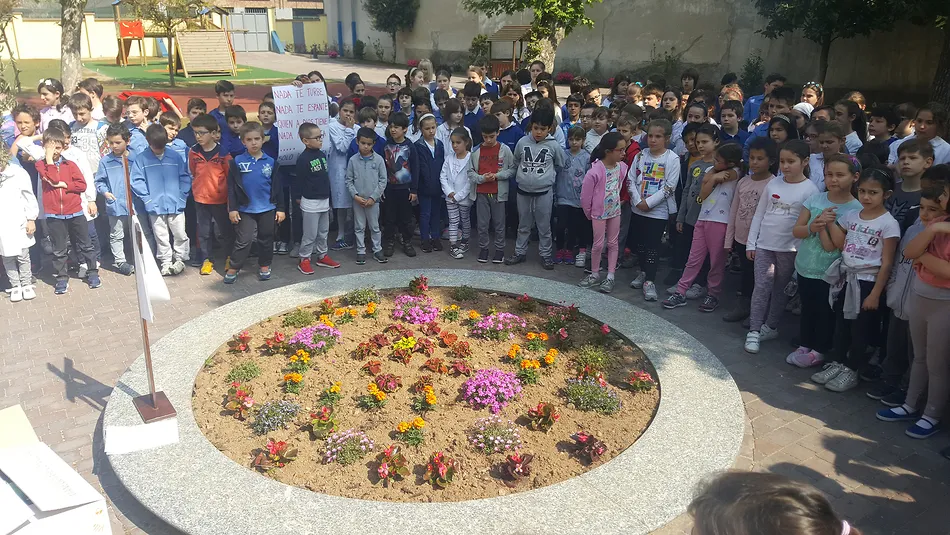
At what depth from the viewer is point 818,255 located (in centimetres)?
561

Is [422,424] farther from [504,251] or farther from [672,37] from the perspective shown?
[672,37]

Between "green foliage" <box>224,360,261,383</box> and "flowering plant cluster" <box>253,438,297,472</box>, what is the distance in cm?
105

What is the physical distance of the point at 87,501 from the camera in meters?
3.27

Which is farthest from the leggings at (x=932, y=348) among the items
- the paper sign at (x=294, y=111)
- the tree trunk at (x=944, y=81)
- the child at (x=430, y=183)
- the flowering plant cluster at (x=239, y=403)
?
the tree trunk at (x=944, y=81)

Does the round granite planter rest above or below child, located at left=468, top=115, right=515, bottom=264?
below

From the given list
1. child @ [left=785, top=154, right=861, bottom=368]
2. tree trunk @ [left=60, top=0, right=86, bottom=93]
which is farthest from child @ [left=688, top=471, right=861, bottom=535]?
tree trunk @ [left=60, top=0, right=86, bottom=93]

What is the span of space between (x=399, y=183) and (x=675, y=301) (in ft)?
11.9

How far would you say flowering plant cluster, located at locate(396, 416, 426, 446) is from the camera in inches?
175

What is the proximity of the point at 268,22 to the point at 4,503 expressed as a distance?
185 feet

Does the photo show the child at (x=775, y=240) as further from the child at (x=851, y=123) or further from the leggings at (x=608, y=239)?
the child at (x=851, y=123)

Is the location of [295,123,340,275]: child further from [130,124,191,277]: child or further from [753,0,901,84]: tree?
[753,0,901,84]: tree

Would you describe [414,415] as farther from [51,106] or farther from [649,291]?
[51,106]

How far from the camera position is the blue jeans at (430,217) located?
28.8 ft

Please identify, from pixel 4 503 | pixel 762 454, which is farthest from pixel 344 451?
pixel 762 454
